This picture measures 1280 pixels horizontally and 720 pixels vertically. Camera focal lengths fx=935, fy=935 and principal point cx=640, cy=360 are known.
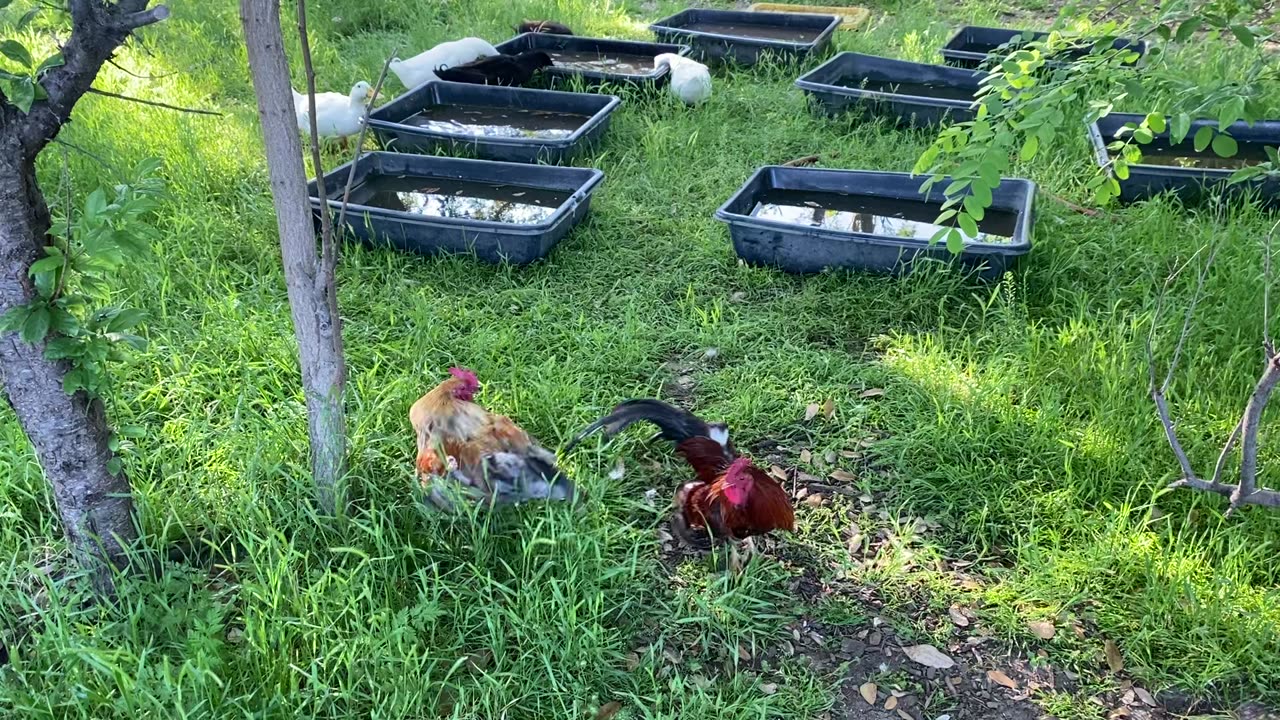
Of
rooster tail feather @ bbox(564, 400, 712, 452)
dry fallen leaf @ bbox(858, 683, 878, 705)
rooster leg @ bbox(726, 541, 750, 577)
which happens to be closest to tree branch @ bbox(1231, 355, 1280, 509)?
dry fallen leaf @ bbox(858, 683, 878, 705)

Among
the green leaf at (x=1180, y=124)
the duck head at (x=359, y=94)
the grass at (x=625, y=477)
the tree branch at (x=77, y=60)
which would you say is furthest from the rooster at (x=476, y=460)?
the duck head at (x=359, y=94)

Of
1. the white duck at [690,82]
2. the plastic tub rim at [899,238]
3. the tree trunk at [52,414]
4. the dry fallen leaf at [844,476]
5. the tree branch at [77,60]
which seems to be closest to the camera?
the tree branch at [77,60]

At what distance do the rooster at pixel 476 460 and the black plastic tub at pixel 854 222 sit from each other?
5.75 feet

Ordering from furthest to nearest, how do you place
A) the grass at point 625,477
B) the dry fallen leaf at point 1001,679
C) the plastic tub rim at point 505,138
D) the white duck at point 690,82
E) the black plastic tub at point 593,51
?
the black plastic tub at point 593,51 → the white duck at point 690,82 → the plastic tub rim at point 505,138 → the dry fallen leaf at point 1001,679 → the grass at point 625,477

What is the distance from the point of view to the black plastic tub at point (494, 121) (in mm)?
4797

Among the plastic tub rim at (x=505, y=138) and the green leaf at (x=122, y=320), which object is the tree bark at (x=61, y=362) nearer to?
the green leaf at (x=122, y=320)

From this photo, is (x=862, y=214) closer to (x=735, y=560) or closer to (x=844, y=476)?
(x=844, y=476)

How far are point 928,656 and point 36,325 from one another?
7.08ft

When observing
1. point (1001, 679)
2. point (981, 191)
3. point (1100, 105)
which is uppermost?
point (1100, 105)

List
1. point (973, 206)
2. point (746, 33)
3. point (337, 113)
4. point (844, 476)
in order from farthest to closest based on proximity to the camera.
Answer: point (746, 33), point (337, 113), point (844, 476), point (973, 206)

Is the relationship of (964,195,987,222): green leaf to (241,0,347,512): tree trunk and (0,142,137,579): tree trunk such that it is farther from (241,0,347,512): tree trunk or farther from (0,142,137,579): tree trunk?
(0,142,137,579): tree trunk

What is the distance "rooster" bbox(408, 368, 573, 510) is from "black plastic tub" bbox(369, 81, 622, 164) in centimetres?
247

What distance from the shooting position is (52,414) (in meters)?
2.10

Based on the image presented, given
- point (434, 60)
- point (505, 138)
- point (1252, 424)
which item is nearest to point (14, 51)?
point (1252, 424)
